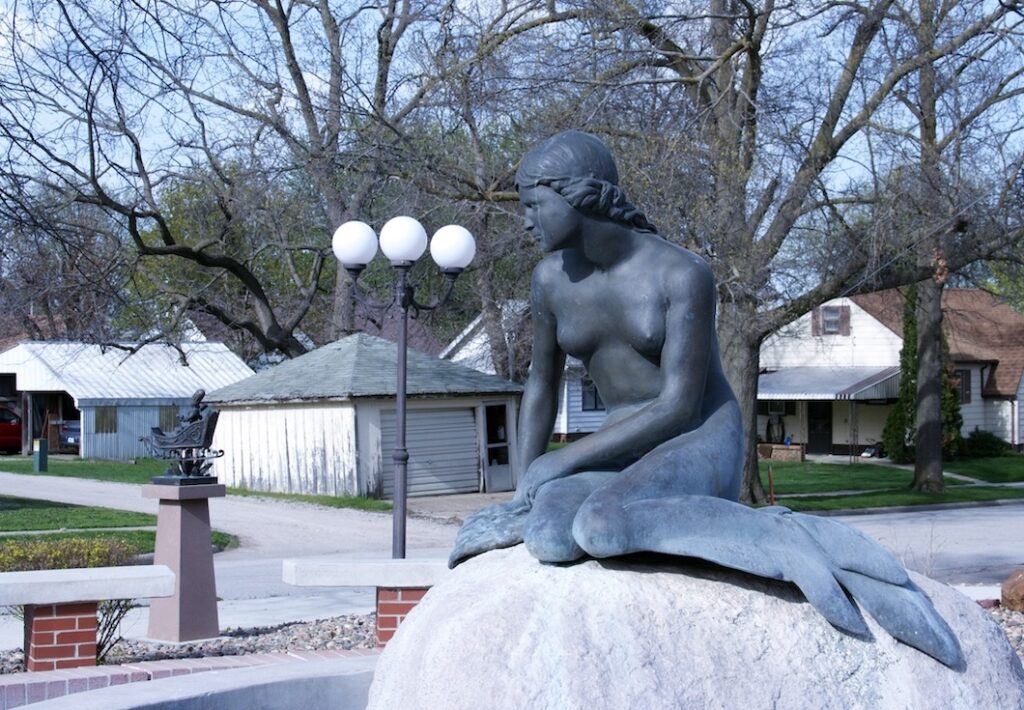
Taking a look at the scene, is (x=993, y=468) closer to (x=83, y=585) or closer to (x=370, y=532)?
(x=370, y=532)

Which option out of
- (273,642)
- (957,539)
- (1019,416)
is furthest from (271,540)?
(1019,416)

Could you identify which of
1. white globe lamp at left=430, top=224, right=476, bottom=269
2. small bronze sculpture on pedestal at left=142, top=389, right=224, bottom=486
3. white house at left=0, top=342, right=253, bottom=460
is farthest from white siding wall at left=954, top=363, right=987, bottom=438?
small bronze sculpture on pedestal at left=142, top=389, right=224, bottom=486

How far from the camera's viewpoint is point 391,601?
7.94 meters

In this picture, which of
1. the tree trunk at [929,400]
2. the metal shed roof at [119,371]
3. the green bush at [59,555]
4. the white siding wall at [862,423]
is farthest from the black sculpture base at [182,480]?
the white siding wall at [862,423]

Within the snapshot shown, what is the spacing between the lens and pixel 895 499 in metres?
25.0

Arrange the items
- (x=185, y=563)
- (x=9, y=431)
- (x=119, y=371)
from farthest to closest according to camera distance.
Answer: (x=9, y=431) < (x=119, y=371) < (x=185, y=563)

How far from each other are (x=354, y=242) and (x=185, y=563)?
373cm

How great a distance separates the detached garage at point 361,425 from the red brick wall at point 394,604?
17670 mm

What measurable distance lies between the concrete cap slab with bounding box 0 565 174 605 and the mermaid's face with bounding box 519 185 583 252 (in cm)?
397

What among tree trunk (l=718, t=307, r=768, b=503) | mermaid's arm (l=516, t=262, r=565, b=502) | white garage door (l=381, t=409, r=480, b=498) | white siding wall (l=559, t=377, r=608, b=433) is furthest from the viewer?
white siding wall (l=559, t=377, r=608, b=433)

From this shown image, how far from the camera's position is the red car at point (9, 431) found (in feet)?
141

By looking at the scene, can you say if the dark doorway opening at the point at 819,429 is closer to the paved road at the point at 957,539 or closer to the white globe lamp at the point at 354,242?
the paved road at the point at 957,539

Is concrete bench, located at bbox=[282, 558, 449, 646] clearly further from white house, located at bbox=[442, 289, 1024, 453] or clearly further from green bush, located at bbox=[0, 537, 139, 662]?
white house, located at bbox=[442, 289, 1024, 453]

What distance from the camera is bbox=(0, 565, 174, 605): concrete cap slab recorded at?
7090 mm
